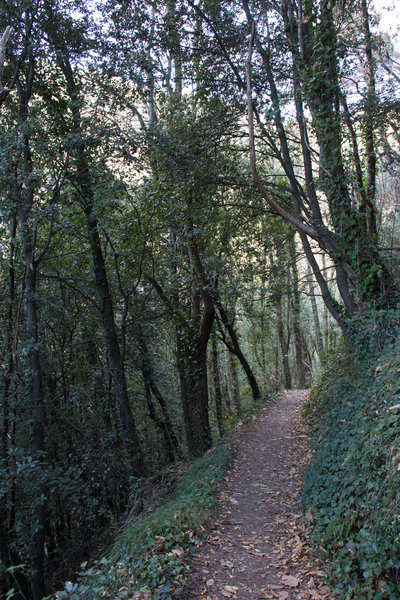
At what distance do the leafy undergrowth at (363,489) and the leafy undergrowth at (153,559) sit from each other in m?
1.47

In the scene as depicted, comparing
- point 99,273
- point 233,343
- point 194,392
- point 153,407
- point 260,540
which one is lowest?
point 260,540

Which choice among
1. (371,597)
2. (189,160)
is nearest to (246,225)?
(189,160)

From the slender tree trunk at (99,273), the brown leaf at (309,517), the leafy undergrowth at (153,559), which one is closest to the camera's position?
the leafy undergrowth at (153,559)

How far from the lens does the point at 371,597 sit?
3160mm

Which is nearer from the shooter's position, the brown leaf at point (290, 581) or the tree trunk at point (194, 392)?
the brown leaf at point (290, 581)

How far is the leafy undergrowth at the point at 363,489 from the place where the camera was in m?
3.27

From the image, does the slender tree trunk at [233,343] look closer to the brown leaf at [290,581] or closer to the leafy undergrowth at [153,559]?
the leafy undergrowth at [153,559]

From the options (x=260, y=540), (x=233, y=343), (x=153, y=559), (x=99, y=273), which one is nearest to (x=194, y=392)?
(x=233, y=343)

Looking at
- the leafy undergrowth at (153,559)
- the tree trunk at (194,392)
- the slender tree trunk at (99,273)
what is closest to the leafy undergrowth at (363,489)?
the leafy undergrowth at (153,559)

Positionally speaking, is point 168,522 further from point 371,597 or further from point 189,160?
point 189,160

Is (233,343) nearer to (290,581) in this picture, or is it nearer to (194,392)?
(194,392)

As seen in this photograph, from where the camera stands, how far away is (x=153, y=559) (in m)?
4.27

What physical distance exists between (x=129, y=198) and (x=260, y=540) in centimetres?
614

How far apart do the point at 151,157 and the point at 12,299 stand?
4232 mm
